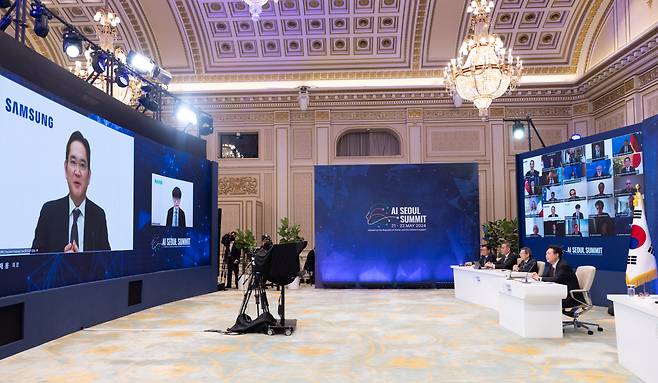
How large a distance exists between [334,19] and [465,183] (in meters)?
5.46

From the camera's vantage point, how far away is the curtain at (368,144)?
1552cm

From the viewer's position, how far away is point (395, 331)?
22.4 feet

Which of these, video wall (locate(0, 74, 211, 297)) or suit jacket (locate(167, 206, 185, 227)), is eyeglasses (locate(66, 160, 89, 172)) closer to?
video wall (locate(0, 74, 211, 297))

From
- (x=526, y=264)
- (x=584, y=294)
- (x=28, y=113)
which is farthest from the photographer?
(x=526, y=264)

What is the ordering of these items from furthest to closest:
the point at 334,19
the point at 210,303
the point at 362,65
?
the point at 362,65 < the point at 334,19 < the point at 210,303

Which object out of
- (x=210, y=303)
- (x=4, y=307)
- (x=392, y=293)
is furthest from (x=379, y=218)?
(x=4, y=307)

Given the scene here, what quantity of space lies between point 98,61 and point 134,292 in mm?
3792

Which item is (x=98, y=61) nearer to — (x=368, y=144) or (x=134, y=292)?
(x=134, y=292)

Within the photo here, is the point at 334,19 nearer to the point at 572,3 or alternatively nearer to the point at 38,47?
the point at 572,3

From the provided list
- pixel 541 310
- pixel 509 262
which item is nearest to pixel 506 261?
pixel 509 262

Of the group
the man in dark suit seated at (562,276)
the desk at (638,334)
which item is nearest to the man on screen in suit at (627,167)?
the man in dark suit seated at (562,276)

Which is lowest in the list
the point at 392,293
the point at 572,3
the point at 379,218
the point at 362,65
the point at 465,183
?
the point at 392,293

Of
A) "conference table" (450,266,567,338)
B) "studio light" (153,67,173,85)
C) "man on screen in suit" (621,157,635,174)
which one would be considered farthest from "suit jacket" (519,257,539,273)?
"studio light" (153,67,173,85)

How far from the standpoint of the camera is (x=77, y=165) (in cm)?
705
